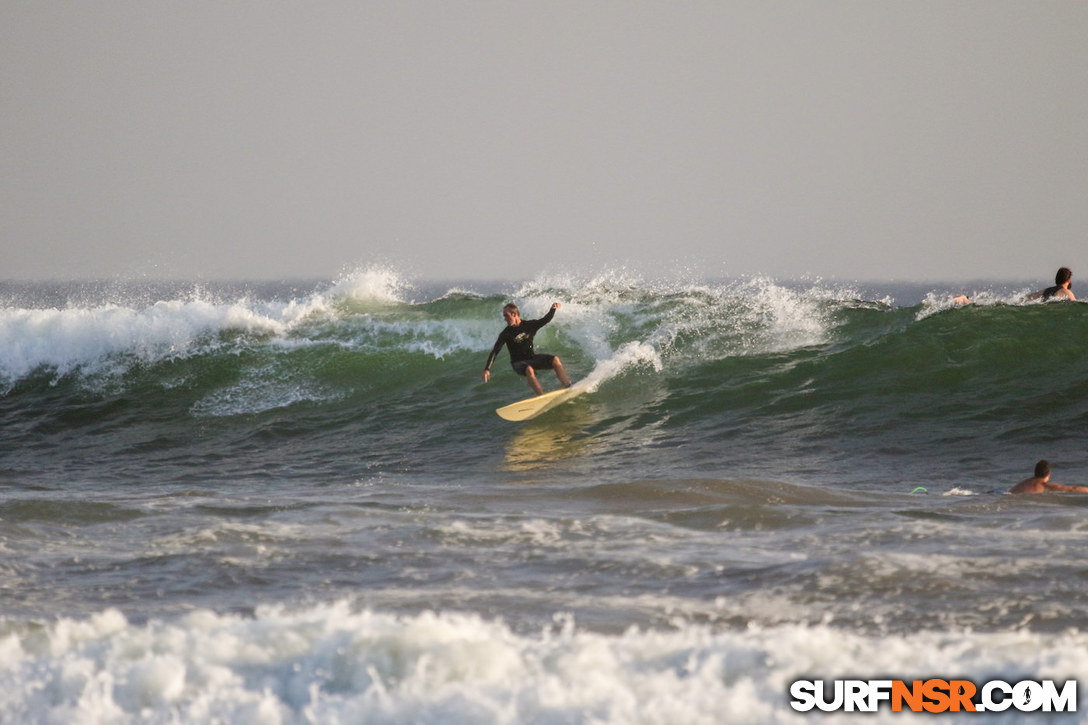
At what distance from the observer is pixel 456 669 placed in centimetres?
434

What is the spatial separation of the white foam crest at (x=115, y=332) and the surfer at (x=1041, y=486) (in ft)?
42.6

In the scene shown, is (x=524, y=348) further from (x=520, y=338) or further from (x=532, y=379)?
(x=532, y=379)

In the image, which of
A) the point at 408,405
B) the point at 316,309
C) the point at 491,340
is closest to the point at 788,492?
the point at 408,405

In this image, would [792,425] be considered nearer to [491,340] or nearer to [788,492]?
[788,492]

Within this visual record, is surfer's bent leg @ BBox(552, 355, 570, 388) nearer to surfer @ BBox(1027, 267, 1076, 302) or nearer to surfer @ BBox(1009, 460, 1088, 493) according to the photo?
surfer @ BBox(1009, 460, 1088, 493)

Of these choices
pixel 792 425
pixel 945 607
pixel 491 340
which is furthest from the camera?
pixel 491 340

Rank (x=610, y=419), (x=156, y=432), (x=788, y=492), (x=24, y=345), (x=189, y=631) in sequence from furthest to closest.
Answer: (x=24, y=345) < (x=156, y=432) < (x=610, y=419) < (x=788, y=492) < (x=189, y=631)

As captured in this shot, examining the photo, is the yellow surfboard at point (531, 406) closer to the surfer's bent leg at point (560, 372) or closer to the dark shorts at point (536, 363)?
the surfer's bent leg at point (560, 372)

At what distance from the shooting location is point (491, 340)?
1694cm

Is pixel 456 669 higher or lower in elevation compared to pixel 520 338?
lower

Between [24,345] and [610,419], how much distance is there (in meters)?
11.7

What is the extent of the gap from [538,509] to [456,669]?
3776mm

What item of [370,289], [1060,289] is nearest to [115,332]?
[370,289]

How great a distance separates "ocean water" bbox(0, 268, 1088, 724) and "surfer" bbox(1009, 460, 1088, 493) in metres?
0.34
